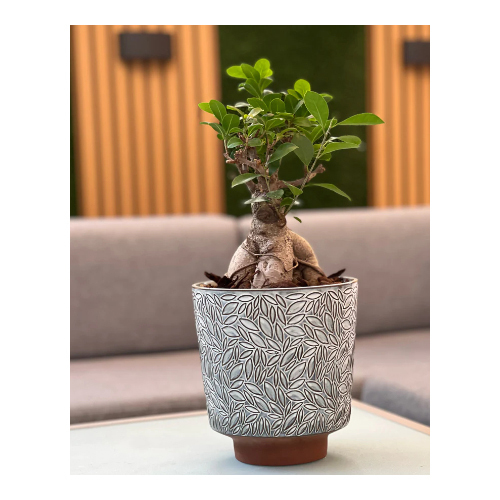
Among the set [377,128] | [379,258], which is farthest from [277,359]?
[377,128]

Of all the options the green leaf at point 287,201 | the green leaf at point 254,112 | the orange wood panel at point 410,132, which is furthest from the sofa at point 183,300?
the orange wood panel at point 410,132

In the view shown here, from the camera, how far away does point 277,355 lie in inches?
26.2

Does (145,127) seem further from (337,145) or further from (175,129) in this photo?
(337,145)

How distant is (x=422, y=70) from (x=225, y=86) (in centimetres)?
117

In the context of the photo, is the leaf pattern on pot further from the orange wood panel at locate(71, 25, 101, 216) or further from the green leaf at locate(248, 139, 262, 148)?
the orange wood panel at locate(71, 25, 101, 216)

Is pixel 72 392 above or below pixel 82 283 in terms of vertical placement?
below

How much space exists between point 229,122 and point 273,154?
0.20ft

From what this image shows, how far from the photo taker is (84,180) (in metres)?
2.85

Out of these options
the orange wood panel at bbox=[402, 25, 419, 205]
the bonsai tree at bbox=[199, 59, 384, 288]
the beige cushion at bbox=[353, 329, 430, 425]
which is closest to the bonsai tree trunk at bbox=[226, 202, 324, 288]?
the bonsai tree at bbox=[199, 59, 384, 288]

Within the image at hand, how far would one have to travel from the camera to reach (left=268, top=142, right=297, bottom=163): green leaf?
0.66 metres

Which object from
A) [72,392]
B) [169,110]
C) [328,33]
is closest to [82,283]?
[72,392]

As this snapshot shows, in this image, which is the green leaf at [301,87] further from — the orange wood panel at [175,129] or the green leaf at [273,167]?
the orange wood panel at [175,129]

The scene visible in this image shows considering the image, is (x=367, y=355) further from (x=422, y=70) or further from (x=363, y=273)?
(x=422, y=70)

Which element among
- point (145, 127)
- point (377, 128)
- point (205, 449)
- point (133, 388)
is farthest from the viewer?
point (377, 128)
